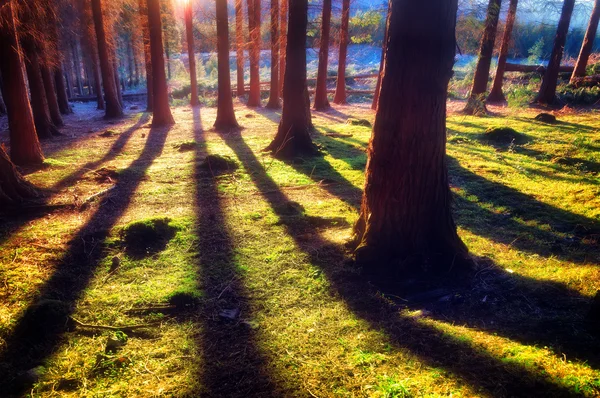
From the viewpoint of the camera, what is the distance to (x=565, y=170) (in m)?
8.26

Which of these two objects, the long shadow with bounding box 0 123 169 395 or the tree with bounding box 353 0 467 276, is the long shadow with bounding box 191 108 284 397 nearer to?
the long shadow with bounding box 0 123 169 395

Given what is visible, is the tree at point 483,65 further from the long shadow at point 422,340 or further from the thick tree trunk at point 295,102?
the long shadow at point 422,340

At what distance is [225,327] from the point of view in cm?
349

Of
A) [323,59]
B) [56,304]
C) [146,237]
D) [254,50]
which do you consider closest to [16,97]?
[146,237]

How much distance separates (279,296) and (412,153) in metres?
2.15

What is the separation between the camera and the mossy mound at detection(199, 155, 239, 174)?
29.5 ft

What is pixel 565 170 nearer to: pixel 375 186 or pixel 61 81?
pixel 375 186

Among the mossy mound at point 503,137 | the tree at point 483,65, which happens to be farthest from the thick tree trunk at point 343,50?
the mossy mound at point 503,137

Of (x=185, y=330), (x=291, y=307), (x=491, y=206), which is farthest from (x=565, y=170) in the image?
(x=185, y=330)

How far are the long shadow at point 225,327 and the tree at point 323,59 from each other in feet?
56.8

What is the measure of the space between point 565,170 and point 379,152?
6.58m

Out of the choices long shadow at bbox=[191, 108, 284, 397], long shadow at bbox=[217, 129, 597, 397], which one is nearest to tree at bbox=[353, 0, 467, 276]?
long shadow at bbox=[217, 129, 597, 397]

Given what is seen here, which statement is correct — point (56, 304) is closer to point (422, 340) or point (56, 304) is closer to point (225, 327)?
point (225, 327)

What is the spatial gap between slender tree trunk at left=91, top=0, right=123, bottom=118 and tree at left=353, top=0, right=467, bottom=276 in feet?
66.0
